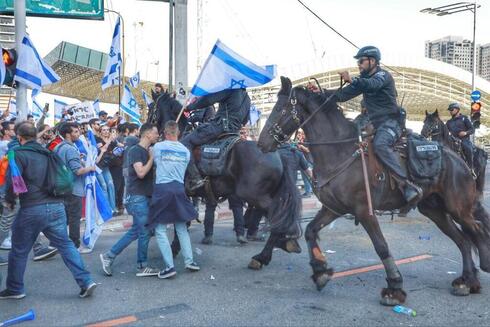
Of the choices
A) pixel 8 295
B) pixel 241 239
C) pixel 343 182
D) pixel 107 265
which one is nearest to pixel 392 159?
pixel 343 182

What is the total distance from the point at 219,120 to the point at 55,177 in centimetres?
272

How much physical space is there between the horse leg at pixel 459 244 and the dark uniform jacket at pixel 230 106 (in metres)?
2.82

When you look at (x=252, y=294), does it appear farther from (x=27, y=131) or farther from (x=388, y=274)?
(x=27, y=131)

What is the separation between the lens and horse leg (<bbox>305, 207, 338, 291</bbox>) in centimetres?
547

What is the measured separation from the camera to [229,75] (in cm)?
745

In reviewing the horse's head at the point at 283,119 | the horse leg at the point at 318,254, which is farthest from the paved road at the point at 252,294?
the horse's head at the point at 283,119

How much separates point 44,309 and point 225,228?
485 centimetres

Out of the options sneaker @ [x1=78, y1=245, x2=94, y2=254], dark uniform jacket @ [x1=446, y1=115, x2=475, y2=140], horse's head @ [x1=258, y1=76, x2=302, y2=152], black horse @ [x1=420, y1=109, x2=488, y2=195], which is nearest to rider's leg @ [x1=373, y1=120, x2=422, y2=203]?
horse's head @ [x1=258, y1=76, x2=302, y2=152]

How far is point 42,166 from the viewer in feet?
17.5

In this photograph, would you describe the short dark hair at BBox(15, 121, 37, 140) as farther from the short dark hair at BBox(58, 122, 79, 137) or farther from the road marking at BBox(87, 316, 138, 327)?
the road marking at BBox(87, 316, 138, 327)

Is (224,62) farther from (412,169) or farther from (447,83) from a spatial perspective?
(447,83)

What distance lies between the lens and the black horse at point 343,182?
544cm

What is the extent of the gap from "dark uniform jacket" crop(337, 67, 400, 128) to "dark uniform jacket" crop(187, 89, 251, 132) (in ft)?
6.90

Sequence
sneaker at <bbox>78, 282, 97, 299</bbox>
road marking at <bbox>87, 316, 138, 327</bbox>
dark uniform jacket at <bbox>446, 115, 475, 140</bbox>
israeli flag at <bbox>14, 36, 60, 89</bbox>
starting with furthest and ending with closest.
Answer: dark uniform jacket at <bbox>446, 115, 475, 140</bbox>, israeli flag at <bbox>14, 36, 60, 89</bbox>, sneaker at <bbox>78, 282, 97, 299</bbox>, road marking at <bbox>87, 316, 138, 327</bbox>
